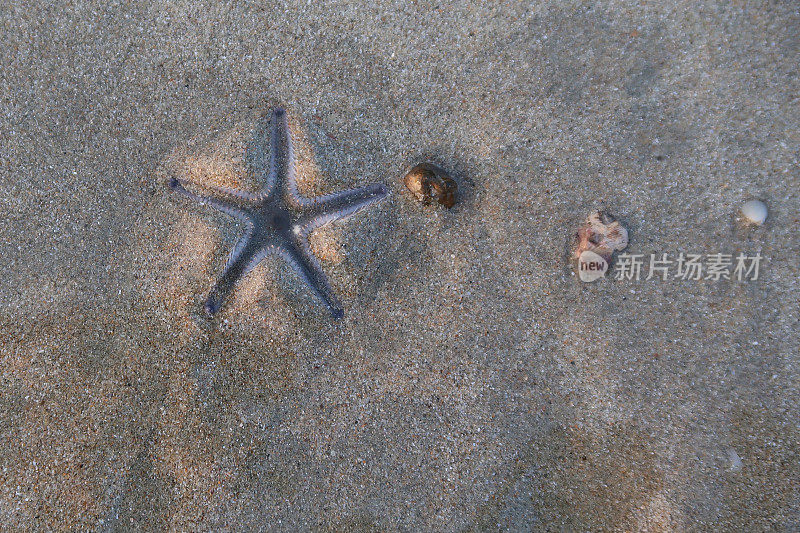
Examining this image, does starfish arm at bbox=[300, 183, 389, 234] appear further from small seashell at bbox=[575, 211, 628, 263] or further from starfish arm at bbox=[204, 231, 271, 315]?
small seashell at bbox=[575, 211, 628, 263]

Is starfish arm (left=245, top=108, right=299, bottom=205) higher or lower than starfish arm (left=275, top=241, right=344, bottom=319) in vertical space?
higher

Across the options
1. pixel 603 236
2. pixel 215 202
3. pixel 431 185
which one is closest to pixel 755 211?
pixel 603 236

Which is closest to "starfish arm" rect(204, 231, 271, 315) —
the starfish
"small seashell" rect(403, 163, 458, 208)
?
the starfish

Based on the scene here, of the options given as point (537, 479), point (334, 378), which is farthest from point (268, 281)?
point (537, 479)

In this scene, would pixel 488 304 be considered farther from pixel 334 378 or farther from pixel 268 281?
pixel 268 281

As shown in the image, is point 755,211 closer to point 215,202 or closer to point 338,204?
point 338,204
